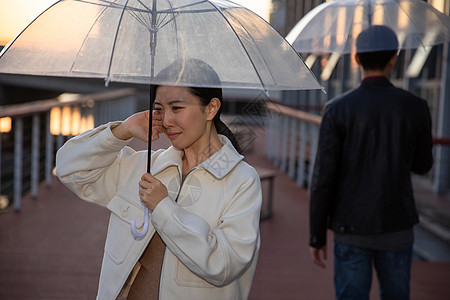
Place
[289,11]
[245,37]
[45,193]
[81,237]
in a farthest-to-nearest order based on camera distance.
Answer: [289,11] < [45,193] < [81,237] < [245,37]

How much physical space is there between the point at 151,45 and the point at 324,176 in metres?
1.30

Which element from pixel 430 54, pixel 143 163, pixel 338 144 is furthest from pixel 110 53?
pixel 430 54

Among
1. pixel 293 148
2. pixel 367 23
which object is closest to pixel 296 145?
pixel 293 148

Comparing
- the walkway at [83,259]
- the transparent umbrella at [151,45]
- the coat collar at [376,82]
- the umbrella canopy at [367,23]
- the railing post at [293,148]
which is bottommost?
the walkway at [83,259]

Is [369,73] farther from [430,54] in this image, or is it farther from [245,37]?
[430,54]

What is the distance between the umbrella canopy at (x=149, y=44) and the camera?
1.74 meters

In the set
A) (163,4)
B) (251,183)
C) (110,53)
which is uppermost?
(163,4)

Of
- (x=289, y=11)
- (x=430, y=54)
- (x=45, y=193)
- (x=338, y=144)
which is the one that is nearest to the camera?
(x=338, y=144)

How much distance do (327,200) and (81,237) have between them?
3.02 metres

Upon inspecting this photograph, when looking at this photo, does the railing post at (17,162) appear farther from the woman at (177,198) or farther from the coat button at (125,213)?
the coat button at (125,213)

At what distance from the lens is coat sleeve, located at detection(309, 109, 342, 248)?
2736 millimetres

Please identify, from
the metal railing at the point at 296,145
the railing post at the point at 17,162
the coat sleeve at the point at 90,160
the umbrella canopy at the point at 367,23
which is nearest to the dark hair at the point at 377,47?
the umbrella canopy at the point at 367,23

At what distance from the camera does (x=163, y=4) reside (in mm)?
1782

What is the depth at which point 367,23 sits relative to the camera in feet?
10.9
